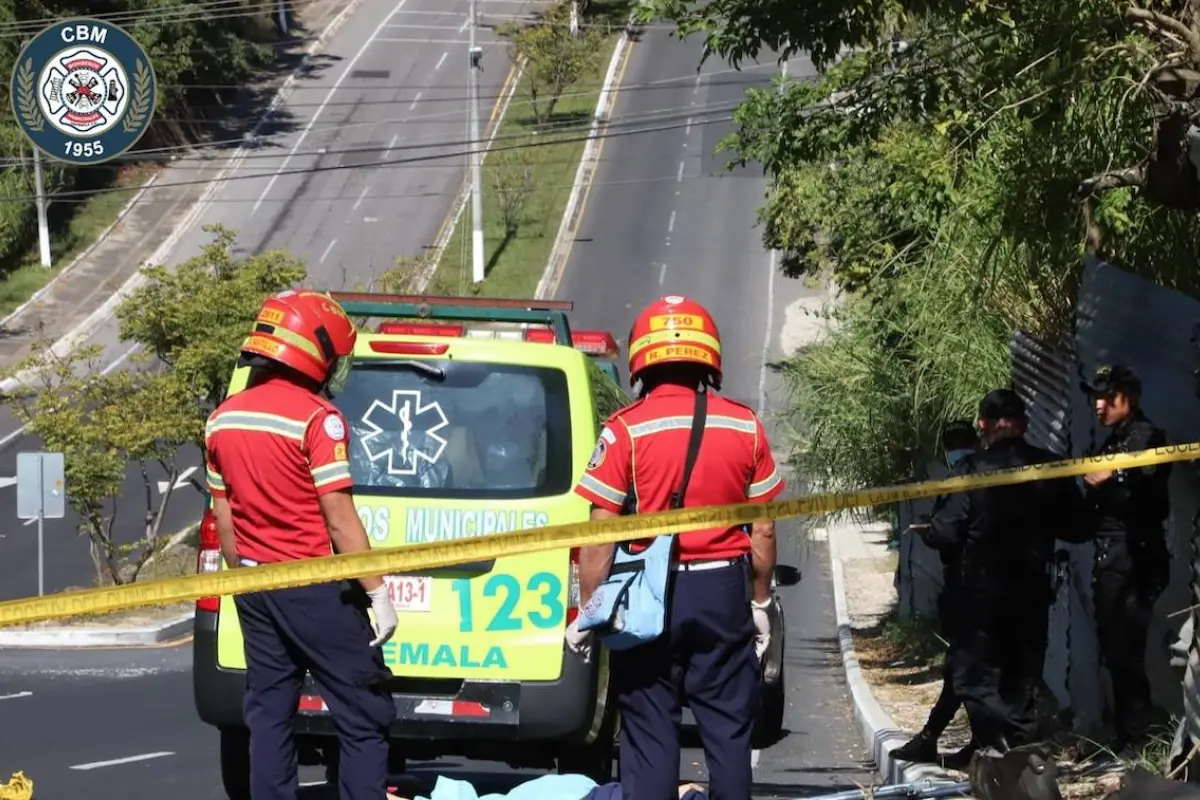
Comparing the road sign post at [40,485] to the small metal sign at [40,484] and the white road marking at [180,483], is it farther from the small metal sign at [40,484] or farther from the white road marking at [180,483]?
the white road marking at [180,483]

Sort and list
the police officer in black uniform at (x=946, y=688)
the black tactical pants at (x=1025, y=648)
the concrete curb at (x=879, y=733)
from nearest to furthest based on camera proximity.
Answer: the black tactical pants at (x=1025, y=648), the police officer in black uniform at (x=946, y=688), the concrete curb at (x=879, y=733)

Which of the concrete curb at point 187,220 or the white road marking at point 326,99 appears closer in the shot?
the concrete curb at point 187,220

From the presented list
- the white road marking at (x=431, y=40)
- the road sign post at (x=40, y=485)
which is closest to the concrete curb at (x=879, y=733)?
the road sign post at (x=40, y=485)

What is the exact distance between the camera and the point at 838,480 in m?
20.8

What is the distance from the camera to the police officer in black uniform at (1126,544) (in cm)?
773

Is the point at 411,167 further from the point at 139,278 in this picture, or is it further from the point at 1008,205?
the point at 1008,205

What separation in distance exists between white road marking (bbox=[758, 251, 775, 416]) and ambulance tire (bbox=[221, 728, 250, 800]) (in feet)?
107

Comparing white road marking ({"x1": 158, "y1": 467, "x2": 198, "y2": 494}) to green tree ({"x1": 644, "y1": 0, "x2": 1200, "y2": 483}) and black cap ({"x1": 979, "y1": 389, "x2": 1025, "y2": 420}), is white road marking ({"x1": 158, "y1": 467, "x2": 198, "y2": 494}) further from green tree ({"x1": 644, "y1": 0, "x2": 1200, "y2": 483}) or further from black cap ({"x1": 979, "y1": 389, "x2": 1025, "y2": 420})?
black cap ({"x1": 979, "y1": 389, "x2": 1025, "y2": 420})

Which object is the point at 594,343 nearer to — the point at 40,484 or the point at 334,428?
the point at 334,428

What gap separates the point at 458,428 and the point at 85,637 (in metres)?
13.2

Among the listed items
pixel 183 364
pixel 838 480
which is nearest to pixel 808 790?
pixel 838 480

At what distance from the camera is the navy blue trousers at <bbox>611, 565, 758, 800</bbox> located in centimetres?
576

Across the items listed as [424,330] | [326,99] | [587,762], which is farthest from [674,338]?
[326,99]

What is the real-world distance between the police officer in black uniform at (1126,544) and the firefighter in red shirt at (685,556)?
2.42m
